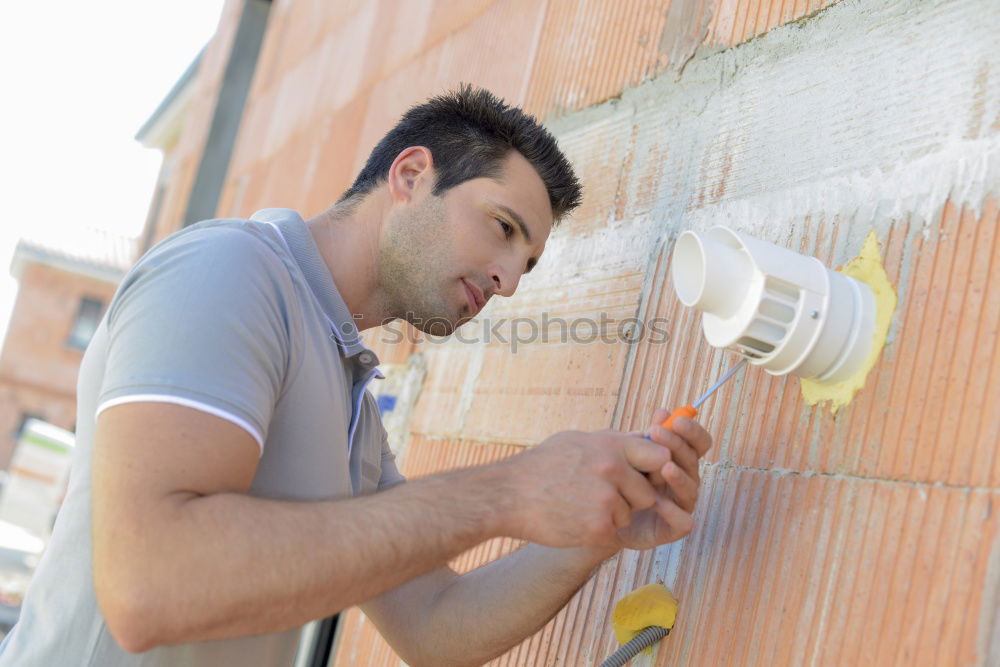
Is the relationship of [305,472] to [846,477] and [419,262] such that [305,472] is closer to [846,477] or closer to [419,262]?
[419,262]

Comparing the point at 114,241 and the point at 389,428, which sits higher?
the point at 114,241

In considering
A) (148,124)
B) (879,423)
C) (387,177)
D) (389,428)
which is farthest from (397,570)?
(148,124)

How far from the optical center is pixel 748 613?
140 cm

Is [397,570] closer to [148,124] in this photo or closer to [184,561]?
[184,561]

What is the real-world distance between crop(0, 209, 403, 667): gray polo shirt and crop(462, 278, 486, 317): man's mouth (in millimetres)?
266

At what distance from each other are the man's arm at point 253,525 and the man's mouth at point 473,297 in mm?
673

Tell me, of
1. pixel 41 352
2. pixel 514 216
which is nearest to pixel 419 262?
pixel 514 216

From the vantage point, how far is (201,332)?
50.4 inches

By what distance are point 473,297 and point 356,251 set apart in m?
0.26

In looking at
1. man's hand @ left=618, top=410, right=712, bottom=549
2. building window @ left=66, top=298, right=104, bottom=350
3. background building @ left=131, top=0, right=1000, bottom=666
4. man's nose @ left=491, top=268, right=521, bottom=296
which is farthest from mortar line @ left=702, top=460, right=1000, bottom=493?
building window @ left=66, top=298, right=104, bottom=350

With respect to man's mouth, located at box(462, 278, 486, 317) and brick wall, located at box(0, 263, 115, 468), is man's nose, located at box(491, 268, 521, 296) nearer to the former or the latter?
man's mouth, located at box(462, 278, 486, 317)

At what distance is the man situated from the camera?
1.21m

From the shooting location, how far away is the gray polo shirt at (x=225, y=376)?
1272 millimetres

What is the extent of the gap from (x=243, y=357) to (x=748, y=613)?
32.8 inches
